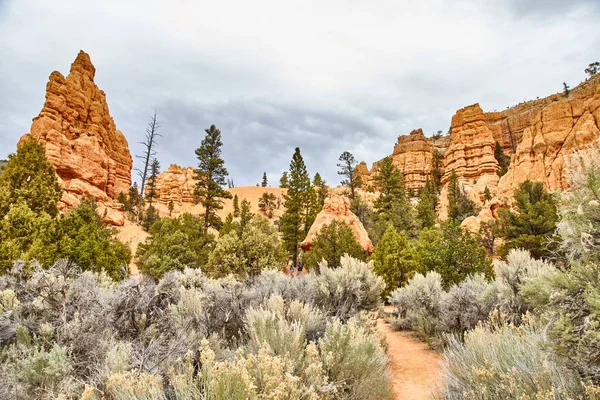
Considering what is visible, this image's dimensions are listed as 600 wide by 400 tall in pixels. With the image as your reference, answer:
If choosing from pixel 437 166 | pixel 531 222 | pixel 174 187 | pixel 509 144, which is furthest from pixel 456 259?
pixel 174 187

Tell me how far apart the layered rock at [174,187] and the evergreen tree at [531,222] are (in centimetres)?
6106

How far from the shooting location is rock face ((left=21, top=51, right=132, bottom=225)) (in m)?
36.0

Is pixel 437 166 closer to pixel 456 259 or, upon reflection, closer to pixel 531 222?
pixel 531 222

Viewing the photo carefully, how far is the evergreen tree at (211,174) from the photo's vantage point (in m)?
28.5

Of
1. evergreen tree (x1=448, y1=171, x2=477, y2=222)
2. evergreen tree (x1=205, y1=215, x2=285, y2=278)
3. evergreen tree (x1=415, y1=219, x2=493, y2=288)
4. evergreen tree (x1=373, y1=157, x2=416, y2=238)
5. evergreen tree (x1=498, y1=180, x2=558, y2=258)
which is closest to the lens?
evergreen tree (x1=415, y1=219, x2=493, y2=288)

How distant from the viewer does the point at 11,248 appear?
377 inches

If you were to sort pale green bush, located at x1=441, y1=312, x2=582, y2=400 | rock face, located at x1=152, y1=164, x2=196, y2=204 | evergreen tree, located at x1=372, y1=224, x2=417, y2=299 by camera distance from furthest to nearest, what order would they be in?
rock face, located at x1=152, y1=164, x2=196, y2=204, evergreen tree, located at x1=372, y1=224, x2=417, y2=299, pale green bush, located at x1=441, y1=312, x2=582, y2=400

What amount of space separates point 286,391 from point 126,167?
6154 centimetres

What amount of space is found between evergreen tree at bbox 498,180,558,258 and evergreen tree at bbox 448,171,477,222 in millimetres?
15127

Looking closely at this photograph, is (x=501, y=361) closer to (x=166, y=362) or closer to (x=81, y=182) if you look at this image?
(x=166, y=362)

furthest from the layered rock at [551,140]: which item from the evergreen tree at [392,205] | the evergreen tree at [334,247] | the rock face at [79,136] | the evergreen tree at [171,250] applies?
the rock face at [79,136]

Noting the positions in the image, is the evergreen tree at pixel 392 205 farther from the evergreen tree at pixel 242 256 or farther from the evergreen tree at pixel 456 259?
the evergreen tree at pixel 456 259

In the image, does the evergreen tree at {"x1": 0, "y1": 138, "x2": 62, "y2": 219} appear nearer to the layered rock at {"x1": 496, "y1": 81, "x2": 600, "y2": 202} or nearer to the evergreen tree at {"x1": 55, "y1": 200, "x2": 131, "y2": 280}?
the evergreen tree at {"x1": 55, "y1": 200, "x2": 131, "y2": 280}

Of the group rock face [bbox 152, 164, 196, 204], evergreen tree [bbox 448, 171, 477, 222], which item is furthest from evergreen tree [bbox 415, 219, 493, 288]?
rock face [bbox 152, 164, 196, 204]
